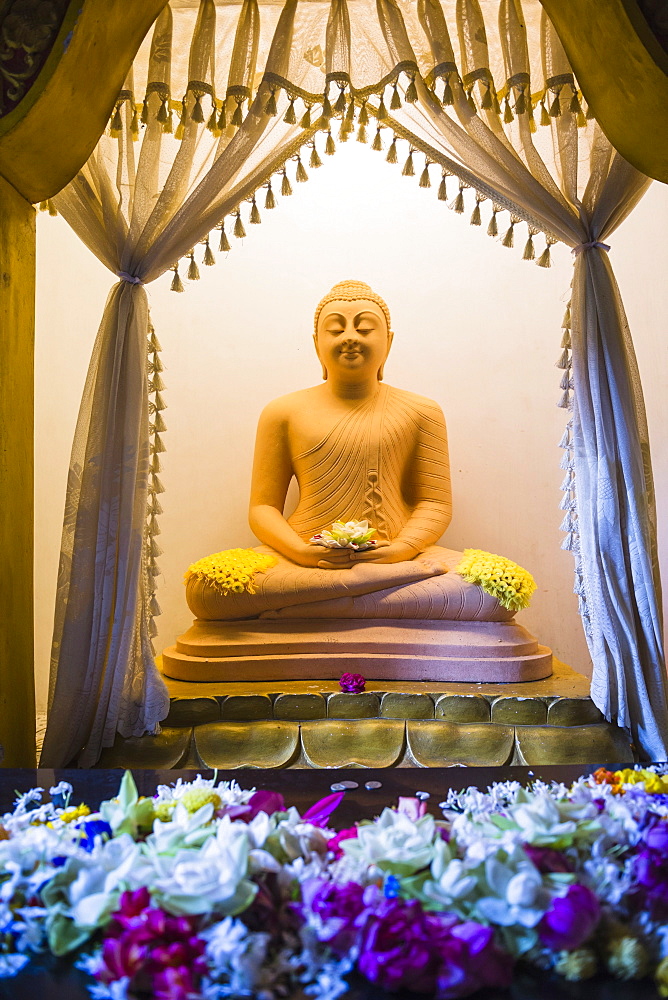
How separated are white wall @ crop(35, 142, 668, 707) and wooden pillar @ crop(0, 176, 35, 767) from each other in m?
1.86

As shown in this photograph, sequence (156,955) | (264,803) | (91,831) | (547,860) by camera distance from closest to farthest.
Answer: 1. (156,955)
2. (547,860)
3. (91,831)
4. (264,803)

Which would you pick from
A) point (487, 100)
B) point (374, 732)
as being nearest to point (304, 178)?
point (487, 100)

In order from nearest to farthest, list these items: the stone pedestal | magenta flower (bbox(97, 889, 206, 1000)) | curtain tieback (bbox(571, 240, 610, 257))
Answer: magenta flower (bbox(97, 889, 206, 1000)), curtain tieback (bbox(571, 240, 610, 257)), the stone pedestal

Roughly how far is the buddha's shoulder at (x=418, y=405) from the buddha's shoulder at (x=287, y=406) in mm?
389

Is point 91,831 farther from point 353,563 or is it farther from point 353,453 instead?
point 353,453

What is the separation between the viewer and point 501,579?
11.5 ft

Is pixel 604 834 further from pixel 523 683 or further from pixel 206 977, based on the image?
pixel 523 683

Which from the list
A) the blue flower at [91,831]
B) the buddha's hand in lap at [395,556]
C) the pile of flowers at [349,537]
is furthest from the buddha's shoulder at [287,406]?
the blue flower at [91,831]

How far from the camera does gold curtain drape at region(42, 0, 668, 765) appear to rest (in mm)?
2777

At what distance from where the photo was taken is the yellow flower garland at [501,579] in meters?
3.48

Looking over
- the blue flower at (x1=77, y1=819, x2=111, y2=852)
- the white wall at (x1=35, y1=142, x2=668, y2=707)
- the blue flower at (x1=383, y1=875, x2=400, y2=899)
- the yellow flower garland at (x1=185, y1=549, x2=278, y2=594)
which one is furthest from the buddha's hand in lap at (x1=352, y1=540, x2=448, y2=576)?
the blue flower at (x1=383, y1=875, x2=400, y2=899)

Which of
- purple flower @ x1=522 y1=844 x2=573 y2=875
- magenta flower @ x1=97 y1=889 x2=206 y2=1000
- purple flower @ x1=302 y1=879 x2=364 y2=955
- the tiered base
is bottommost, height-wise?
the tiered base

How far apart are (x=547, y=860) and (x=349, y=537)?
8.10 ft

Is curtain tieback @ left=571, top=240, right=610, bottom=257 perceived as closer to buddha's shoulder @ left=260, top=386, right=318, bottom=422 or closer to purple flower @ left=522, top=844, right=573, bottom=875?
buddha's shoulder @ left=260, top=386, right=318, bottom=422
